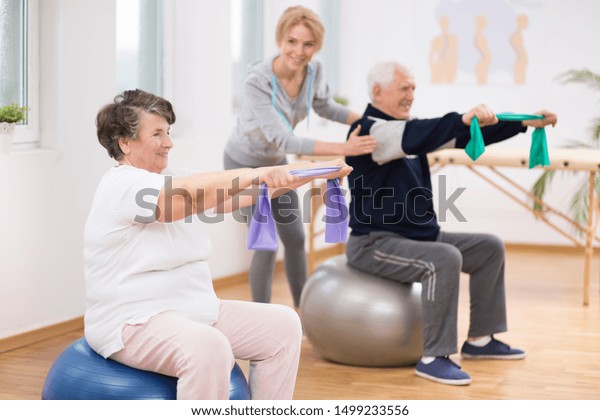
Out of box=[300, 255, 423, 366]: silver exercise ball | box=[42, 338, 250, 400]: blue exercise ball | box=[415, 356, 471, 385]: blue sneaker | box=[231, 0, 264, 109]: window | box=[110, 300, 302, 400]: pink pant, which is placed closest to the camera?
box=[110, 300, 302, 400]: pink pant

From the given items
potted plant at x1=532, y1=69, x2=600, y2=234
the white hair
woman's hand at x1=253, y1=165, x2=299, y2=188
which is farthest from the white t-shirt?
potted plant at x1=532, y1=69, x2=600, y2=234

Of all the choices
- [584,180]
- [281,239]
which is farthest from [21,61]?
[584,180]

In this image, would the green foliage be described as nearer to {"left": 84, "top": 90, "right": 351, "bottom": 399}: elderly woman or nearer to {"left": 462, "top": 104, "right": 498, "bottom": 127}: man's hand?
{"left": 84, "top": 90, "right": 351, "bottom": 399}: elderly woman

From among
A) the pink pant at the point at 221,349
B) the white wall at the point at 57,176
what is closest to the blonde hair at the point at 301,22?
the white wall at the point at 57,176

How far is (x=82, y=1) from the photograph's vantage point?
13.7ft

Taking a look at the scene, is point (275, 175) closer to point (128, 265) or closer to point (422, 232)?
point (128, 265)

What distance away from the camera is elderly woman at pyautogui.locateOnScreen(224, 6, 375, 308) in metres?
3.83

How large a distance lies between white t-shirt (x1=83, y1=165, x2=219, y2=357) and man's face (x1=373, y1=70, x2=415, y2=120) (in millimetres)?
1419

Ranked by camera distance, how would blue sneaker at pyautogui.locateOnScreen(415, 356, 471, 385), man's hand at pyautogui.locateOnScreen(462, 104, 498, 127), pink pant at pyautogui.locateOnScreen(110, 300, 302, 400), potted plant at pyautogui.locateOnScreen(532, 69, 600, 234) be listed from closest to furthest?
pink pant at pyautogui.locateOnScreen(110, 300, 302, 400) → man's hand at pyautogui.locateOnScreen(462, 104, 498, 127) → blue sneaker at pyautogui.locateOnScreen(415, 356, 471, 385) → potted plant at pyautogui.locateOnScreen(532, 69, 600, 234)

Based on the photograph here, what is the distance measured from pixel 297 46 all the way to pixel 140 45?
143 cm

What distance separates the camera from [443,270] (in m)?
3.59
